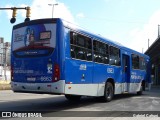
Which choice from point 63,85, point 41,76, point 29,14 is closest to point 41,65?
point 41,76

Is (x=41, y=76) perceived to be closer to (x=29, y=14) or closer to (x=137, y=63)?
(x=137, y=63)

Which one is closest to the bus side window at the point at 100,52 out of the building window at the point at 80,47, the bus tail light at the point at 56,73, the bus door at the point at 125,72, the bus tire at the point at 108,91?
the building window at the point at 80,47

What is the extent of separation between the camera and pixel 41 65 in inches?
484

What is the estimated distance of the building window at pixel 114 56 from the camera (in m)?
16.8

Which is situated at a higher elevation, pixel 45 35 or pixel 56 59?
pixel 45 35

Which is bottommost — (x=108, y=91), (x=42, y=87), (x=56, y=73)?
(x=108, y=91)

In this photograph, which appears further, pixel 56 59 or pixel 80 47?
pixel 80 47

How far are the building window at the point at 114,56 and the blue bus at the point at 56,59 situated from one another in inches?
46.2

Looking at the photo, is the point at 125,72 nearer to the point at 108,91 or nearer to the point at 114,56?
the point at 114,56

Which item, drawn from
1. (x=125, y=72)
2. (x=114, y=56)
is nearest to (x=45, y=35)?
A: (x=114, y=56)

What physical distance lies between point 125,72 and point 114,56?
7.76 ft

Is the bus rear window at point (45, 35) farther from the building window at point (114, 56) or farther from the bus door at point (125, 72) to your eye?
the bus door at point (125, 72)

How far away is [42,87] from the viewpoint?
12133 millimetres

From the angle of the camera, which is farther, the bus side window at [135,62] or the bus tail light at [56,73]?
the bus side window at [135,62]
